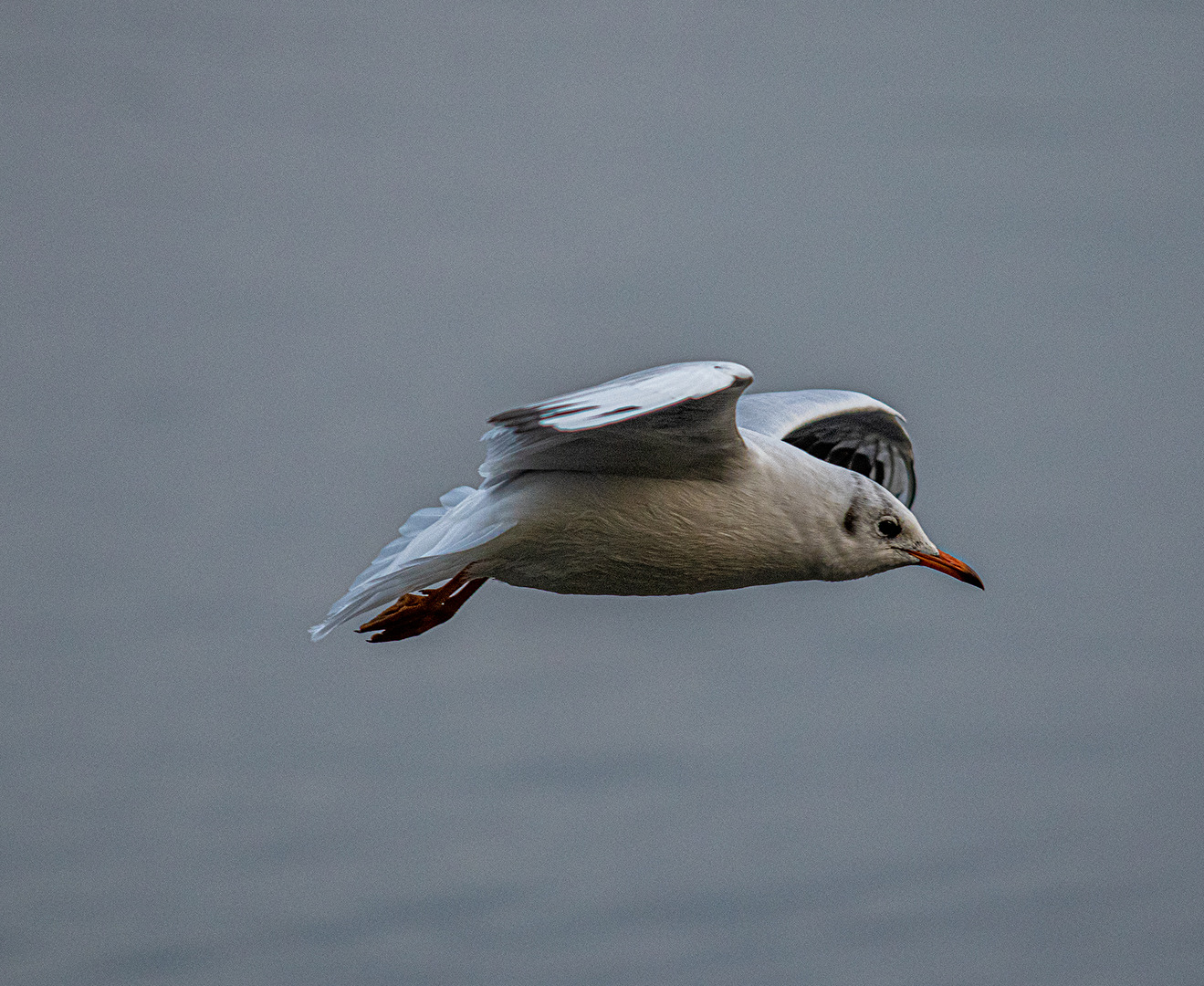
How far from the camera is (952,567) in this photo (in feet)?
17.1

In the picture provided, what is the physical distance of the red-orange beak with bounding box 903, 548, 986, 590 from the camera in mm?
5165

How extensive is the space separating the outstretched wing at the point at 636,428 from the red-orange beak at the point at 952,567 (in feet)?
2.51

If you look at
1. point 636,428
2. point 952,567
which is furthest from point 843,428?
point 636,428

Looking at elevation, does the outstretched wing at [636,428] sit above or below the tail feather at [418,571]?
above

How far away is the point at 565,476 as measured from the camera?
15.8 feet

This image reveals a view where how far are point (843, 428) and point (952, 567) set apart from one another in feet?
4.70

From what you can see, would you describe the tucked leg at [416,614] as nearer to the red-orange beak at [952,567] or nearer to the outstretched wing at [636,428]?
the outstretched wing at [636,428]

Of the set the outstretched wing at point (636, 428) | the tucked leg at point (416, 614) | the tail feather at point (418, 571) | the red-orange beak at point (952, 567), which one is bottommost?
the red-orange beak at point (952, 567)

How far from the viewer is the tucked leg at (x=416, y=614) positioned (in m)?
5.36

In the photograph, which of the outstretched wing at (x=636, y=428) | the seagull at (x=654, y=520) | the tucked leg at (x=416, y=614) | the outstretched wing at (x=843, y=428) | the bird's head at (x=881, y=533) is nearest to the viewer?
the outstretched wing at (x=636, y=428)

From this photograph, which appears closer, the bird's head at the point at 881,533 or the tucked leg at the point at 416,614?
the bird's head at the point at 881,533

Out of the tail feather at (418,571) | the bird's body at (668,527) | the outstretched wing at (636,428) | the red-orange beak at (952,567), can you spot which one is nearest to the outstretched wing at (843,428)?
the red-orange beak at (952,567)

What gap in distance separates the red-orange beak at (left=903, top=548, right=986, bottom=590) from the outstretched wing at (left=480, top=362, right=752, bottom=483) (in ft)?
2.51

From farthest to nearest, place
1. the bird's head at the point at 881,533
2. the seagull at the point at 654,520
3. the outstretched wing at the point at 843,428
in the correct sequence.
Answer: the outstretched wing at the point at 843,428 → the bird's head at the point at 881,533 → the seagull at the point at 654,520
